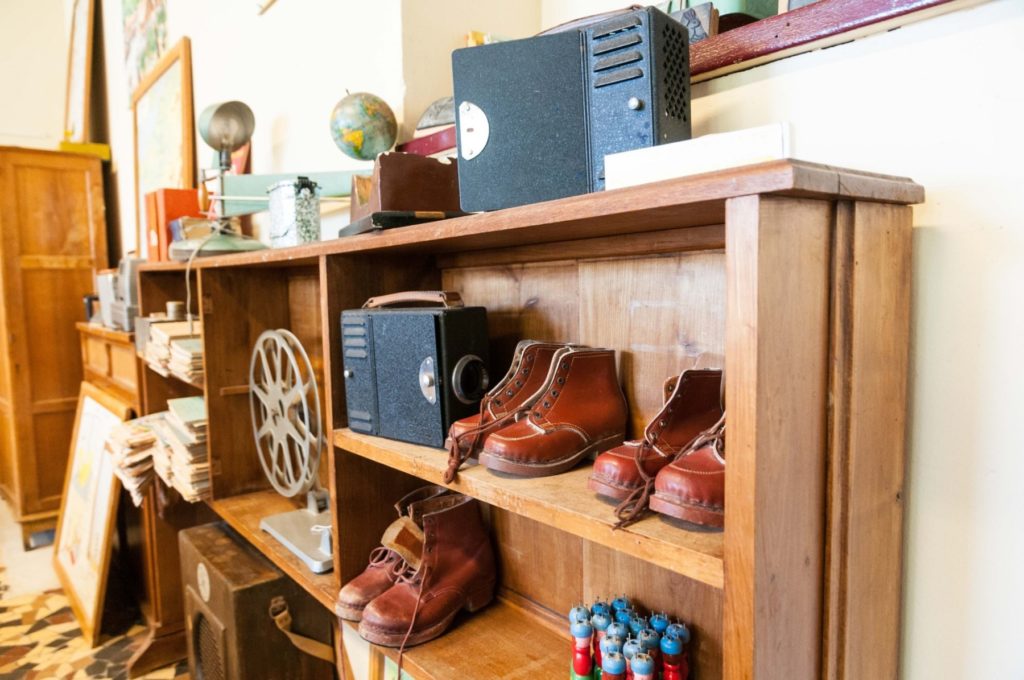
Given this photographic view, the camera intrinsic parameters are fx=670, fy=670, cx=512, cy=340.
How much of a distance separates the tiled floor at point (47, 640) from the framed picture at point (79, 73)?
9.10ft

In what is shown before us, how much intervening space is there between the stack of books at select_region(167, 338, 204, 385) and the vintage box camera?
910 mm

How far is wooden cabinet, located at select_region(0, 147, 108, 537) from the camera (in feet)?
12.7

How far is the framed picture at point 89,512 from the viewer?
2686 millimetres

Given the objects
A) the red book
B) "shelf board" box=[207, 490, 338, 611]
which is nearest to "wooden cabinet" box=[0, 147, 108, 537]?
the red book

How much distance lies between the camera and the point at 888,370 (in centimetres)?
78

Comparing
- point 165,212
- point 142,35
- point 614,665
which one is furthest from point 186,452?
point 142,35

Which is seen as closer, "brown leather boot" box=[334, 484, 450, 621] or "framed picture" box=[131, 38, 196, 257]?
"brown leather boot" box=[334, 484, 450, 621]

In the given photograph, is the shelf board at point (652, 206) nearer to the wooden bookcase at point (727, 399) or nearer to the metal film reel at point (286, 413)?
the wooden bookcase at point (727, 399)

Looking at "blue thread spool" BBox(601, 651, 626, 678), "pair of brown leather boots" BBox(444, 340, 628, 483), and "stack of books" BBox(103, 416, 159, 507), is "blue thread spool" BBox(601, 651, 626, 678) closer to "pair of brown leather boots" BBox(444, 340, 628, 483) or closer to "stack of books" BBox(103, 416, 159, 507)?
"pair of brown leather boots" BBox(444, 340, 628, 483)

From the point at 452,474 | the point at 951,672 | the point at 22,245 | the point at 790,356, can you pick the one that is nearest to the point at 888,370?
the point at 790,356

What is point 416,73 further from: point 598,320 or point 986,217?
point 986,217

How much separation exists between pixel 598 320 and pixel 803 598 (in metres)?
0.58

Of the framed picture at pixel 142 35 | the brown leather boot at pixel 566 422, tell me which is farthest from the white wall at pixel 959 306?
the framed picture at pixel 142 35

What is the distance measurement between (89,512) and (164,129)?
179cm
